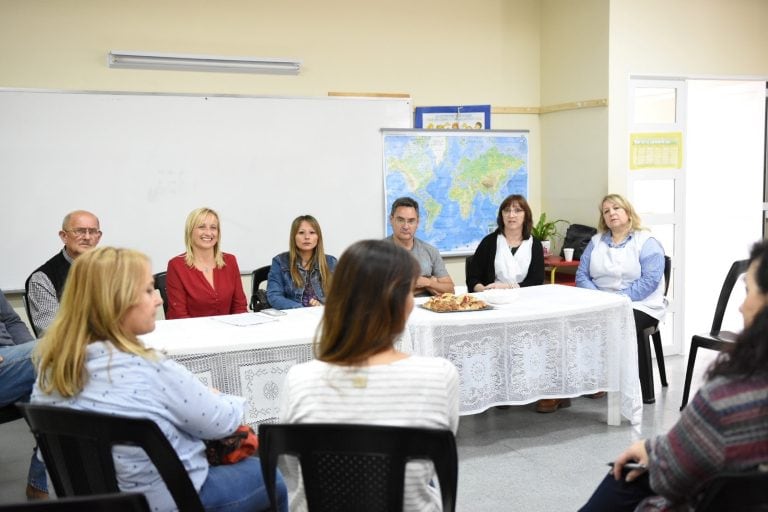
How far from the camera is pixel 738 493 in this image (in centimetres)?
139

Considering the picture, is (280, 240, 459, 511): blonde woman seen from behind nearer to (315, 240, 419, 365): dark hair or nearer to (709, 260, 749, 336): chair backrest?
(315, 240, 419, 365): dark hair

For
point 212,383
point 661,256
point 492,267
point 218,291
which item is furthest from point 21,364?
point 661,256

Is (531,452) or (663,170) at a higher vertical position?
(663,170)

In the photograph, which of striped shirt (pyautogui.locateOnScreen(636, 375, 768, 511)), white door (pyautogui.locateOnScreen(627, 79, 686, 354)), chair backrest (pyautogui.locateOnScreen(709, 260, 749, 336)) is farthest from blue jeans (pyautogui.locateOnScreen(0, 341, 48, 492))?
white door (pyautogui.locateOnScreen(627, 79, 686, 354))

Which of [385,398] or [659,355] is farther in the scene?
[659,355]

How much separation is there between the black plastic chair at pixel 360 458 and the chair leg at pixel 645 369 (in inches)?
118

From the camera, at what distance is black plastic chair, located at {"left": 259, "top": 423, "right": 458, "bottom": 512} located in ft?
4.80

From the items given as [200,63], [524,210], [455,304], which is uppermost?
[200,63]

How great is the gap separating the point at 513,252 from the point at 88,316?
303 cm

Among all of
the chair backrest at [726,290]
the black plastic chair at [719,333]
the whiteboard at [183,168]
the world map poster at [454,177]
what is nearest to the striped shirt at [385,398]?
the black plastic chair at [719,333]

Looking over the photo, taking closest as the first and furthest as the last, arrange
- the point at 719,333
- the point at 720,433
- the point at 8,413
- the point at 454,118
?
the point at 720,433, the point at 8,413, the point at 719,333, the point at 454,118

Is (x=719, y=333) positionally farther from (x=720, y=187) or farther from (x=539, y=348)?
(x=720, y=187)

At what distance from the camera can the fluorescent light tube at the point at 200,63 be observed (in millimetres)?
4598

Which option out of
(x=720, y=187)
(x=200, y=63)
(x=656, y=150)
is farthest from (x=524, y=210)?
(x=720, y=187)
